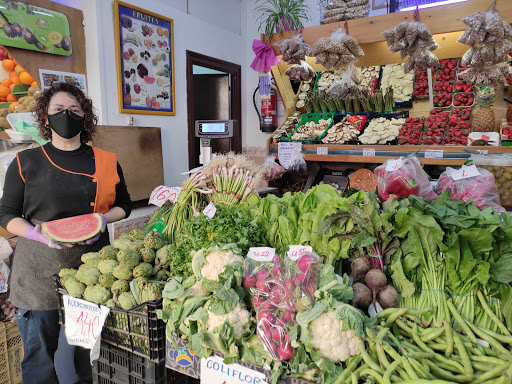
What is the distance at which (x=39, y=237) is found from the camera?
164cm

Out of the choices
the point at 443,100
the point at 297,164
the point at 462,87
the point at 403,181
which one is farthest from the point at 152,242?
the point at 462,87

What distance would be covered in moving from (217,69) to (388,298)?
14.6ft

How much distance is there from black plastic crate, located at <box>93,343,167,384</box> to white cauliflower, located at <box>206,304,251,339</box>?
12.8 inches

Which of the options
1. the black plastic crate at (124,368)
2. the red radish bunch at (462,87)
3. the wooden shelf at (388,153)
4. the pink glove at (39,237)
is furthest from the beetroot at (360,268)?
the red radish bunch at (462,87)

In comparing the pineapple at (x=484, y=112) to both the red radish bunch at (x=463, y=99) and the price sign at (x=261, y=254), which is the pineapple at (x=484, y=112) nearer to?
the red radish bunch at (x=463, y=99)

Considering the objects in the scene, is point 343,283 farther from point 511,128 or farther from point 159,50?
point 159,50

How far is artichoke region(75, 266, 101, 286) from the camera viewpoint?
4.84ft

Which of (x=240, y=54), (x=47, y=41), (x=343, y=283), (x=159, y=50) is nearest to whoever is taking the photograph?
(x=343, y=283)

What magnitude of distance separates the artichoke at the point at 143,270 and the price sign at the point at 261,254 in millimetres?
451

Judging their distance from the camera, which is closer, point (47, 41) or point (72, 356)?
point (72, 356)

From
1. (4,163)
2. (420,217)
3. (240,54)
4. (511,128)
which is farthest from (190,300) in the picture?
(240,54)

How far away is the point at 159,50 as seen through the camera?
4.06 m

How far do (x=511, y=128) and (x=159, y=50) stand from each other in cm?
362

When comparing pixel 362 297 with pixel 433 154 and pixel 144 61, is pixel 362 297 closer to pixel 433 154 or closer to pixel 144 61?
pixel 433 154
